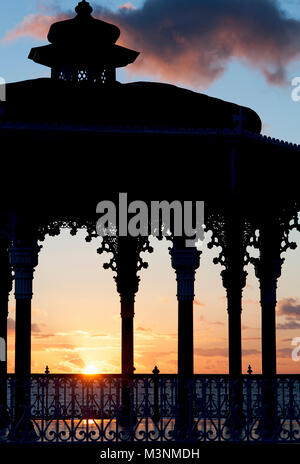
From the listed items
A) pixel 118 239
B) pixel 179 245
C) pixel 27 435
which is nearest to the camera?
pixel 27 435

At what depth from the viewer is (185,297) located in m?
17.7

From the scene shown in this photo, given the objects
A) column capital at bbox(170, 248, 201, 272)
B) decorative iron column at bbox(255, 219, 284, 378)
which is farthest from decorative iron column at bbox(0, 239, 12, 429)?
decorative iron column at bbox(255, 219, 284, 378)

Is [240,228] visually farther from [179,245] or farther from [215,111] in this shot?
[215,111]

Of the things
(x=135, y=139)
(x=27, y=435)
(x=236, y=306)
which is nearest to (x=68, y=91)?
(x=135, y=139)

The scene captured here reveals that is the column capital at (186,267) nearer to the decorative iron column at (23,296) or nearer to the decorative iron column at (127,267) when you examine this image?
the decorative iron column at (23,296)

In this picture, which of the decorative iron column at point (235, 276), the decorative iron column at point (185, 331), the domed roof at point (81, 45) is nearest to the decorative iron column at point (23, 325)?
the decorative iron column at point (185, 331)

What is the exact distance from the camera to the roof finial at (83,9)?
2250 cm

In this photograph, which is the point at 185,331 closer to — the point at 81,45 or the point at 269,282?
the point at 269,282

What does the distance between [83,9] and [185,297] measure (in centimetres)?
813

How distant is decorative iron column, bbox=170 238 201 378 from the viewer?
57.4 feet

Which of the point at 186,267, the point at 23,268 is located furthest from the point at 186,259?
the point at 23,268

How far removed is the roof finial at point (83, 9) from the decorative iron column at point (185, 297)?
709 cm
